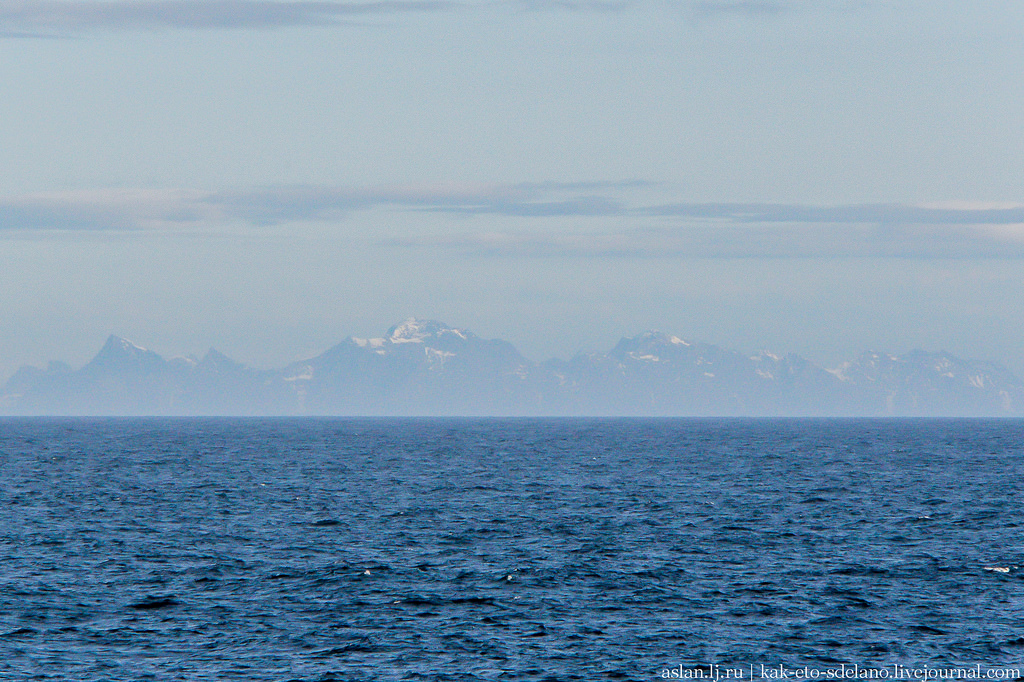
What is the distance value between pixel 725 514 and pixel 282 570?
3518 cm

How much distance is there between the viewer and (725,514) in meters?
82.8

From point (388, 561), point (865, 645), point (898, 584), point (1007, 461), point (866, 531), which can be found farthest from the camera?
point (1007, 461)

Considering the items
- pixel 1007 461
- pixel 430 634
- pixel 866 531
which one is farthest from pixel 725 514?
pixel 1007 461

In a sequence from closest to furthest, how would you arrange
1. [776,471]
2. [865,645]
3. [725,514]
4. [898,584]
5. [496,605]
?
[865,645]
[496,605]
[898,584]
[725,514]
[776,471]

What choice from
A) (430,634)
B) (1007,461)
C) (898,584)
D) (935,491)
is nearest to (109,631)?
(430,634)

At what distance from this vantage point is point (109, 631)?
45.8 m

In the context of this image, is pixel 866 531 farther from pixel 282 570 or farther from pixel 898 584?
pixel 282 570

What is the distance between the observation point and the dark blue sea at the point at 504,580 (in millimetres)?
42312

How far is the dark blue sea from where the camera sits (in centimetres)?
4231

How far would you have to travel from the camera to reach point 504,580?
185ft

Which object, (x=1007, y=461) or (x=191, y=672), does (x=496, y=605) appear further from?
(x=1007, y=461)

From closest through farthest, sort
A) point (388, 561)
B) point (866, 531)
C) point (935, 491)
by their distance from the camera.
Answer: point (388, 561) → point (866, 531) → point (935, 491)

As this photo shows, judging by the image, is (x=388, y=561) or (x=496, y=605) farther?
(x=388, y=561)

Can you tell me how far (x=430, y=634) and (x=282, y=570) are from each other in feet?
49.3
